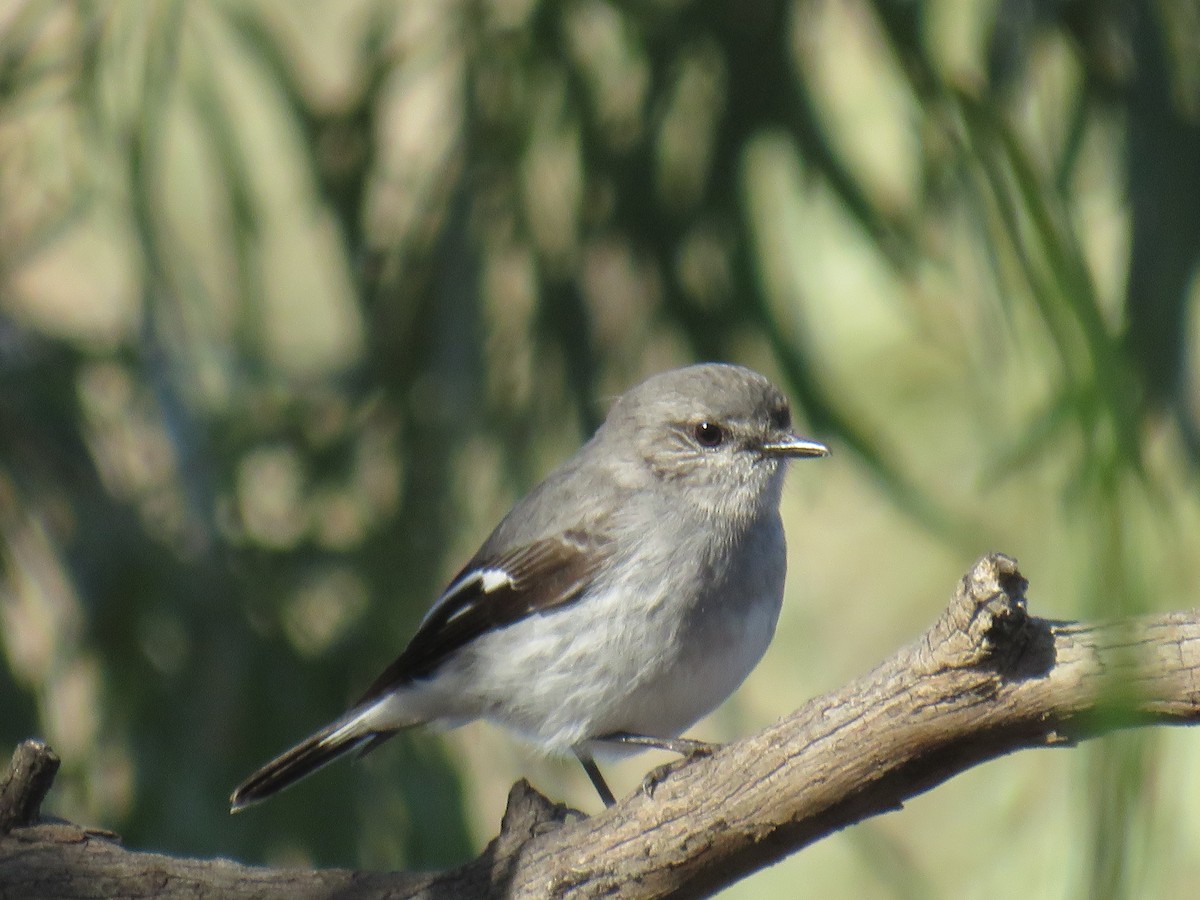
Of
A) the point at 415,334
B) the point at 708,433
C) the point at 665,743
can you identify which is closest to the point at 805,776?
the point at 665,743

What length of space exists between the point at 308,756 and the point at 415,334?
2.73ft

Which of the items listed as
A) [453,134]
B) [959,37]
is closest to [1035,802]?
[959,37]

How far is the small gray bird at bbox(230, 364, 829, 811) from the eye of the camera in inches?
96.2

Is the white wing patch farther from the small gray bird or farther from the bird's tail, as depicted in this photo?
the bird's tail

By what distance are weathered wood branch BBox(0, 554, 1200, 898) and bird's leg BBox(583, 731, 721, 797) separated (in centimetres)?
5

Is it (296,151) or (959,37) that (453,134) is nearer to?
(296,151)

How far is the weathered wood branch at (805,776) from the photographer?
1509 mm

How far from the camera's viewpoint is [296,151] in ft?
10.0

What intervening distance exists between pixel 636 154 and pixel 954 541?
907 millimetres

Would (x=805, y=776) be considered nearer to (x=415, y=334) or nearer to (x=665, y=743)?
(x=665, y=743)

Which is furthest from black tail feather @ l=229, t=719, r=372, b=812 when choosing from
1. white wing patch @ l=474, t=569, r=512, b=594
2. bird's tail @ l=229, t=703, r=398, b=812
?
white wing patch @ l=474, t=569, r=512, b=594

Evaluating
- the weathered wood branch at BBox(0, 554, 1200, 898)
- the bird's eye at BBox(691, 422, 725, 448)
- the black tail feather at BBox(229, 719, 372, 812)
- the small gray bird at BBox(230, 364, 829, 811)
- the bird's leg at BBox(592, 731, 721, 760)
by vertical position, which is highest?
the bird's eye at BBox(691, 422, 725, 448)

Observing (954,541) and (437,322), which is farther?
(437,322)

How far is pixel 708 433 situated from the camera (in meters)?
2.73
